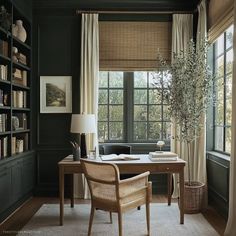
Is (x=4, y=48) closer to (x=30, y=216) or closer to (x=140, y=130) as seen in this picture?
(x=30, y=216)

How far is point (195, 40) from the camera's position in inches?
205

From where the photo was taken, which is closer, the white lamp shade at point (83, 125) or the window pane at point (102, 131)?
the white lamp shade at point (83, 125)

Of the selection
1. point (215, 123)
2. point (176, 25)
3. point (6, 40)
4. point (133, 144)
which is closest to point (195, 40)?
point (176, 25)

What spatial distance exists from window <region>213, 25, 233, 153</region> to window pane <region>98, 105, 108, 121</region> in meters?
1.78

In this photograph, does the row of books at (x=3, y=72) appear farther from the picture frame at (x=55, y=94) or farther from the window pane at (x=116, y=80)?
the window pane at (x=116, y=80)

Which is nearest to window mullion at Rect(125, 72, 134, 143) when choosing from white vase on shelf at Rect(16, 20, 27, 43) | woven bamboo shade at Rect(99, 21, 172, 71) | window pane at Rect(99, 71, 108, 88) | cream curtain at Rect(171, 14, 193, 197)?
woven bamboo shade at Rect(99, 21, 172, 71)

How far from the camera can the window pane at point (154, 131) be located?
17.8ft

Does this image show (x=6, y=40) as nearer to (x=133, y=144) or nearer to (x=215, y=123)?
(x=133, y=144)

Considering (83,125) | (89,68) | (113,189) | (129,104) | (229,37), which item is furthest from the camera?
(129,104)

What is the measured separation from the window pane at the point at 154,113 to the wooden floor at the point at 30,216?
50.8 inches

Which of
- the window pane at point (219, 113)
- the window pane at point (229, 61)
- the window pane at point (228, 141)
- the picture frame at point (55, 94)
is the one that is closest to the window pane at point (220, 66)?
the window pane at point (229, 61)

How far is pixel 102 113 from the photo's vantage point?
5465 mm

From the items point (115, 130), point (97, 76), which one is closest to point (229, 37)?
point (97, 76)

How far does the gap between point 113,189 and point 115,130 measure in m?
2.28
